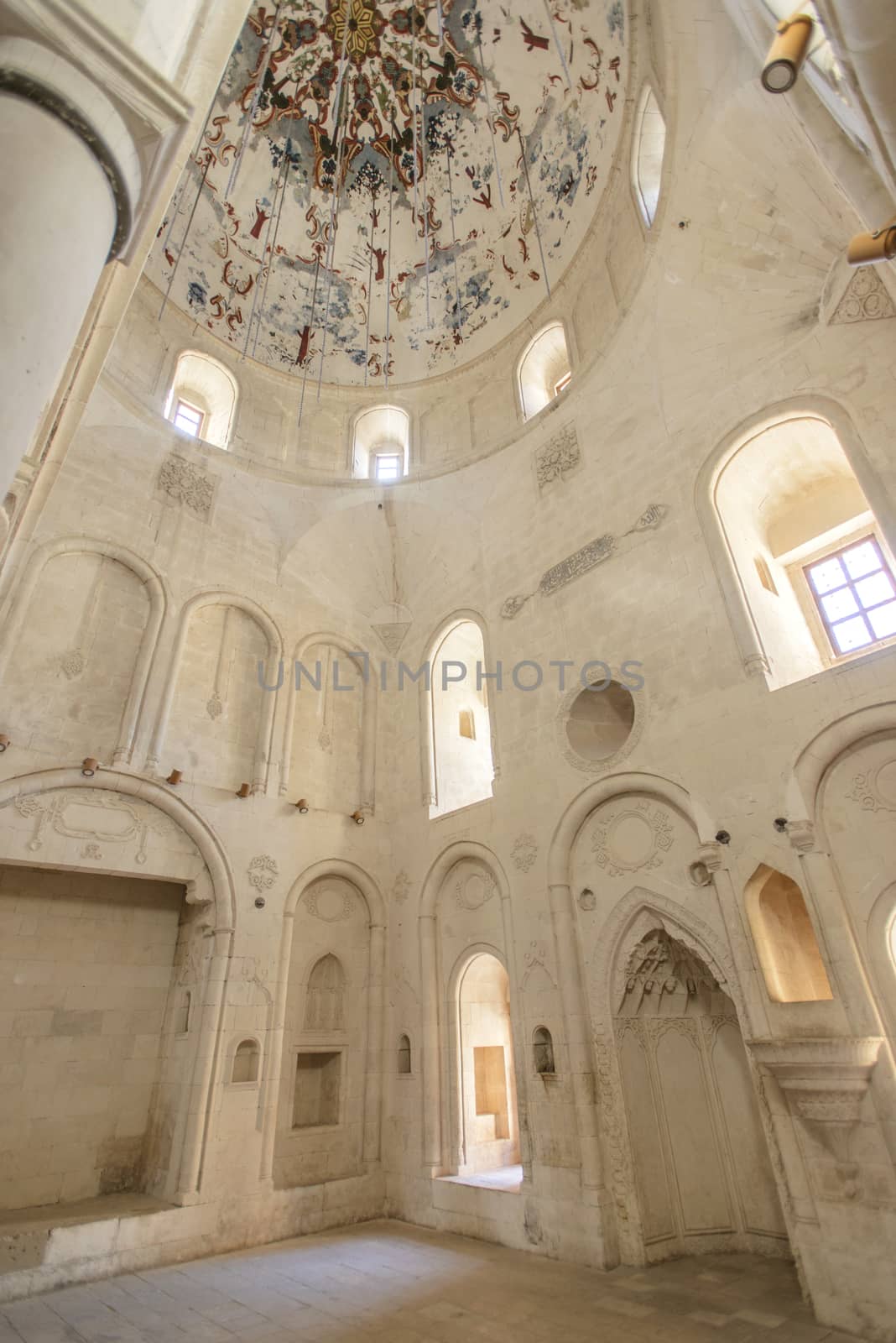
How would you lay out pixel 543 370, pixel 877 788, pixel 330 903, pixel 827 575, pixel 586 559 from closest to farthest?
1. pixel 877 788
2. pixel 827 575
3. pixel 586 559
4. pixel 330 903
5. pixel 543 370

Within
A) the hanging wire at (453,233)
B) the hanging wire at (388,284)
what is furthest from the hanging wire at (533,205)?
the hanging wire at (388,284)

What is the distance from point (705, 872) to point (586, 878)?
157cm

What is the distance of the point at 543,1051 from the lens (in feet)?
25.9

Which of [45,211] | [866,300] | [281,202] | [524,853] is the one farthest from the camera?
[281,202]

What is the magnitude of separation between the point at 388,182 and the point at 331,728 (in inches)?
409

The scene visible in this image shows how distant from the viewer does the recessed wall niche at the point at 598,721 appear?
28.8ft

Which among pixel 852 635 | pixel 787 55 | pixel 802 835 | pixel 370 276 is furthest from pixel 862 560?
pixel 370 276

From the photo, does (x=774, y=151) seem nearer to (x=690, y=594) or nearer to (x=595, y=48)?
(x=690, y=594)

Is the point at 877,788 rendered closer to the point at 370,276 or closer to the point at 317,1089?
the point at 317,1089

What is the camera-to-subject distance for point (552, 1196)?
23.8 ft

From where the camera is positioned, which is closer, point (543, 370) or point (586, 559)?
point (586, 559)

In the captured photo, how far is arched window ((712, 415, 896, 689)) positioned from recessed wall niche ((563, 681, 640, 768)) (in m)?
1.96

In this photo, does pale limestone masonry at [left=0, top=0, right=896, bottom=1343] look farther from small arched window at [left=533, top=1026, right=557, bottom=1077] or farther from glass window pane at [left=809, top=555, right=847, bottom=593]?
glass window pane at [left=809, top=555, right=847, bottom=593]

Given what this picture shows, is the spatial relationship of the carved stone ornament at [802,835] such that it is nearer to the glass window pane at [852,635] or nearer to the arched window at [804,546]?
the arched window at [804,546]
